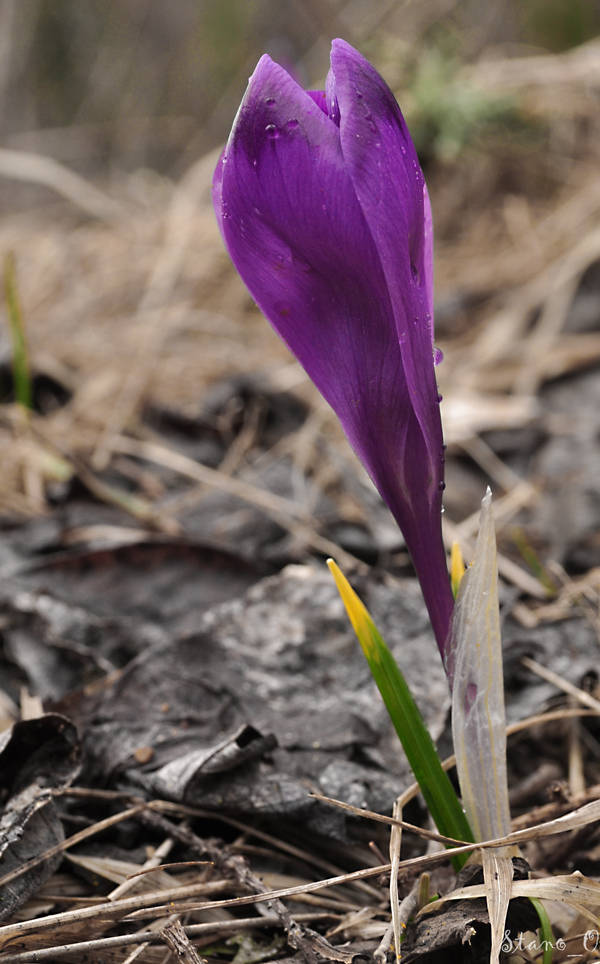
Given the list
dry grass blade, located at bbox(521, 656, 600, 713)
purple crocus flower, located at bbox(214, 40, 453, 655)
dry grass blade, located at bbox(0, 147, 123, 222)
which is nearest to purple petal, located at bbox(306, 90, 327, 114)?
purple crocus flower, located at bbox(214, 40, 453, 655)

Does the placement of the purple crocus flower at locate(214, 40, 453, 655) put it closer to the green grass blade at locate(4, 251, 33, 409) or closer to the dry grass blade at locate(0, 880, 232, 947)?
the dry grass blade at locate(0, 880, 232, 947)

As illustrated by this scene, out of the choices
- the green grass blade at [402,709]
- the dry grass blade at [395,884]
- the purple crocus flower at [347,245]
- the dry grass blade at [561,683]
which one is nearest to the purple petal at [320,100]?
the purple crocus flower at [347,245]

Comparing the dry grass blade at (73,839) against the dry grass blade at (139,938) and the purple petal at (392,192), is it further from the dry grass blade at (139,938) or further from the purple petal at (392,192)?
the purple petal at (392,192)

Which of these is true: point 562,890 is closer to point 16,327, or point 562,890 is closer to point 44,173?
point 16,327

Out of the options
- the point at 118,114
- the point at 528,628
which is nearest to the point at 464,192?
the point at 528,628

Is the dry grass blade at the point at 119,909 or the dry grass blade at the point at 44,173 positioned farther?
the dry grass blade at the point at 44,173

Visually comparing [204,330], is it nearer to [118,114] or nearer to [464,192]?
[464,192]
